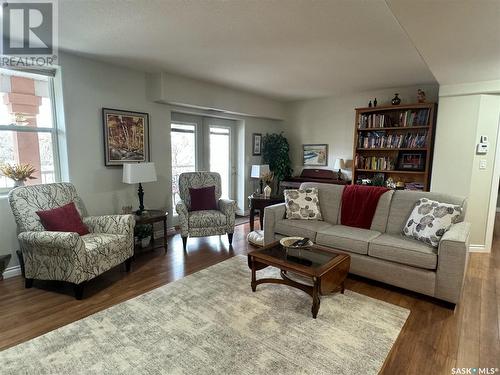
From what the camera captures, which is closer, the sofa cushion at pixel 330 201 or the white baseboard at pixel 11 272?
the white baseboard at pixel 11 272

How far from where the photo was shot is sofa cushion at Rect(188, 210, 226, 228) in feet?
12.2

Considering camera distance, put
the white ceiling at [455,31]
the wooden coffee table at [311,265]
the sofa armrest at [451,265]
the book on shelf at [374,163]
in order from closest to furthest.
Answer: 1. the white ceiling at [455,31]
2. the wooden coffee table at [311,265]
3. the sofa armrest at [451,265]
4. the book on shelf at [374,163]

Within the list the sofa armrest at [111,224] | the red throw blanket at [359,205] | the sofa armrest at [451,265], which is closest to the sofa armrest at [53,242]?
the sofa armrest at [111,224]

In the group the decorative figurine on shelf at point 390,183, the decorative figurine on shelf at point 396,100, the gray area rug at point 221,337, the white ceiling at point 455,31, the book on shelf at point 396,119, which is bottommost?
the gray area rug at point 221,337

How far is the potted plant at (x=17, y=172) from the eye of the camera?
9.32ft

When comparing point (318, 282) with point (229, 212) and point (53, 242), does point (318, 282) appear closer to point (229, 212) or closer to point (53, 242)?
point (229, 212)

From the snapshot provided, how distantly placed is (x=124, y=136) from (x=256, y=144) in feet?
9.00

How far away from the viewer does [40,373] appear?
5.41 feet

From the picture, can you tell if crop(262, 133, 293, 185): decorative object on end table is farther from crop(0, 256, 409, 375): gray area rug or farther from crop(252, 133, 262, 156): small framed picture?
Result: crop(0, 256, 409, 375): gray area rug

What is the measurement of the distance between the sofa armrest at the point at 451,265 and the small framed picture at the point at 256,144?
12.8 ft

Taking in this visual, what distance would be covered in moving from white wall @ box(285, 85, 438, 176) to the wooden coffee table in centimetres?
328

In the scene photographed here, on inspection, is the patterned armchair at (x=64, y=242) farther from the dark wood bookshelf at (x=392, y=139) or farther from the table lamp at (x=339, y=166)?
the dark wood bookshelf at (x=392, y=139)

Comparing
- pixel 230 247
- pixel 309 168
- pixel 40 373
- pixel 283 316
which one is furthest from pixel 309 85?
pixel 40 373

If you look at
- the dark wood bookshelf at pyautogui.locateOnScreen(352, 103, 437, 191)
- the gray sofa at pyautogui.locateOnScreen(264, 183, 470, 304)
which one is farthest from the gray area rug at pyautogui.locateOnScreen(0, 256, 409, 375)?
Result: the dark wood bookshelf at pyautogui.locateOnScreen(352, 103, 437, 191)
